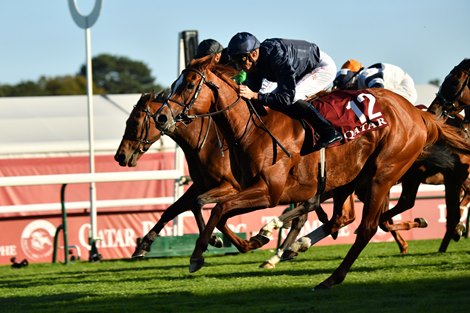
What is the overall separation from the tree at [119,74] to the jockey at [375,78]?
225 feet

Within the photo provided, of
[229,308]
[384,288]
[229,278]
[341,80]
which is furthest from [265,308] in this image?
[341,80]

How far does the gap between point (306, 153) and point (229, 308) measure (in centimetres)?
162

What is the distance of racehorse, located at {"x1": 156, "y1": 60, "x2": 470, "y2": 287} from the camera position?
741cm

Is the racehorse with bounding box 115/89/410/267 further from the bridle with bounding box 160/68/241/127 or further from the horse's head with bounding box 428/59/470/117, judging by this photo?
the horse's head with bounding box 428/59/470/117

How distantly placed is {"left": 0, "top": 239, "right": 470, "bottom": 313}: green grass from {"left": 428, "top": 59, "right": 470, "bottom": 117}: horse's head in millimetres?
1459

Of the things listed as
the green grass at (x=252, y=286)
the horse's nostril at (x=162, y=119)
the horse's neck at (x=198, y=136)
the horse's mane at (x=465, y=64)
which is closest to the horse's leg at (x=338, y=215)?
the green grass at (x=252, y=286)

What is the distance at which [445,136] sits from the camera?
841 centimetres

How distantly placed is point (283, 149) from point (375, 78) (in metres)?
3.52

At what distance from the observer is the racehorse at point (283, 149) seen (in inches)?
292

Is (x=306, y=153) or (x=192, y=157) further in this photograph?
(x=192, y=157)

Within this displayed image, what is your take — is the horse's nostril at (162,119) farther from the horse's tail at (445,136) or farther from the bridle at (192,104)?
the horse's tail at (445,136)

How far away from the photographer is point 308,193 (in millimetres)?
7773

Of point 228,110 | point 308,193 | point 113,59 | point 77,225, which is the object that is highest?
point 228,110

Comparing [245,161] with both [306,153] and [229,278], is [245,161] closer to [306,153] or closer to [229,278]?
[306,153]
